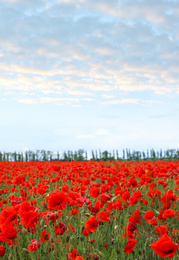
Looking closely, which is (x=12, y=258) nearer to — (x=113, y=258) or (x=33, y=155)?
(x=113, y=258)

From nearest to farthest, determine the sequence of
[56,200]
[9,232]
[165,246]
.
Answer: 1. [165,246]
2. [9,232]
3. [56,200]

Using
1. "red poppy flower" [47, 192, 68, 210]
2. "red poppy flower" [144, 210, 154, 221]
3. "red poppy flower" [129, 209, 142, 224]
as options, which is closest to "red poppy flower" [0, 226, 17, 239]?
"red poppy flower" [47, 192, 68, 210]

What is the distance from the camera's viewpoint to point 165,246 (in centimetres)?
155

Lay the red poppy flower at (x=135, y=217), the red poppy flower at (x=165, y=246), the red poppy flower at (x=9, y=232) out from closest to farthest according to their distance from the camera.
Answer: the red poppy flower at (x=165, y=246) → the red poppy flower at (x=9, y=232) → the red poppy flower at (x=135, y=217)

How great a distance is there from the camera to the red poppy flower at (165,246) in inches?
60.4

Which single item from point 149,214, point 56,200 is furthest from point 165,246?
point 56,200

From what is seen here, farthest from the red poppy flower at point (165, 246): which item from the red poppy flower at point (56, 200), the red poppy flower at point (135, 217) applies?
the red poppy flower at point (56, 200)

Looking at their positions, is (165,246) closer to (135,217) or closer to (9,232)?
(135,217)

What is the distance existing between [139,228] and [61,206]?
4.82ft

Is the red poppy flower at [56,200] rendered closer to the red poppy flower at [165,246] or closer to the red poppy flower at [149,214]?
the red poppy flower at [149,214]

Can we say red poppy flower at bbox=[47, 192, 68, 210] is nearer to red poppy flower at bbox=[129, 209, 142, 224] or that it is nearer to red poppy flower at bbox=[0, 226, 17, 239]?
red poppy flower at bbox=[0, 226, 17, 239]

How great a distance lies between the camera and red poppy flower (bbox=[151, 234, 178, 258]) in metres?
1.54

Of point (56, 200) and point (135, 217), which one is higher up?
point (56, 200)

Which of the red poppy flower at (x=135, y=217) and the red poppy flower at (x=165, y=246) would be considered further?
the red poppy flower at (x=135, y=217)
